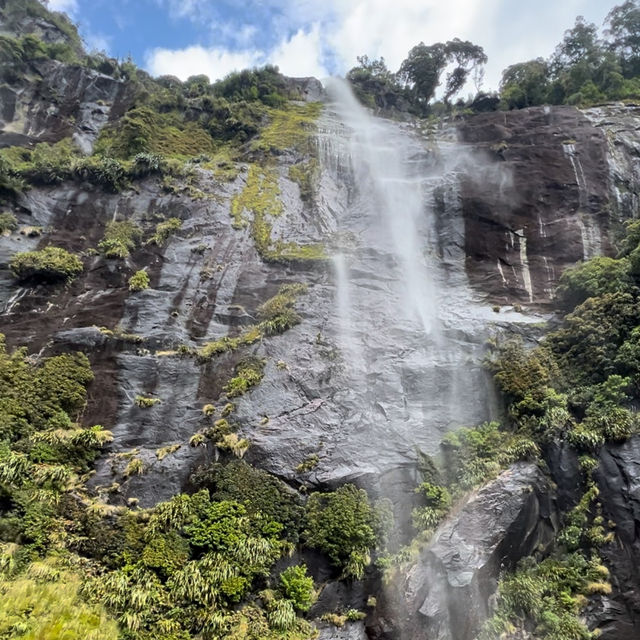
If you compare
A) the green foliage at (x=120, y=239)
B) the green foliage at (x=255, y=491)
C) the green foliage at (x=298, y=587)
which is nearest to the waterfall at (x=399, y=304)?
the green foliage at (x=255, y=491)

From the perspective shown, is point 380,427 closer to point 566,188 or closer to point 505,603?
point 505,603

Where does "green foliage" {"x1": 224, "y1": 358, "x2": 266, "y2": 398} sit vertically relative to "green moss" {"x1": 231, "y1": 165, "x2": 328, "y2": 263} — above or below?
below

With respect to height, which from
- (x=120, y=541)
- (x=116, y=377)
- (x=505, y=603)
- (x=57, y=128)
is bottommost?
(x=505, y=603)

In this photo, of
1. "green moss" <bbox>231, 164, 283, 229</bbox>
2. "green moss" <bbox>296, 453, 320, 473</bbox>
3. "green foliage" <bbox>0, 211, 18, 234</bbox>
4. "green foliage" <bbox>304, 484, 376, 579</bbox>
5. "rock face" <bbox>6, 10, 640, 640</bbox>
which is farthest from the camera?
"green moss" <bbox>231, 164, 283, 229</bbox>

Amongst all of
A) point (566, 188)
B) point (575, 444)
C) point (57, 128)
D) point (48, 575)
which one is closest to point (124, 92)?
point (57, 128)

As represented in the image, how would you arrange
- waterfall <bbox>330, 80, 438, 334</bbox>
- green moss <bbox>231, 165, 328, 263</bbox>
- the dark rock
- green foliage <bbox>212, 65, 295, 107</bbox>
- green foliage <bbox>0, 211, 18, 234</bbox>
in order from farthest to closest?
green foliage <bbox>212, 65, 295, 107</bbox> → green moss <bbox>231, 165, 328, 263</bbox> → waterfall <bbox>330, 80, 438, 334</bbox> → green foliage <bbox>0, 211, 18, 234</bbox> → the dark rock

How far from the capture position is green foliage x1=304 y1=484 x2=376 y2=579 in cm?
1138

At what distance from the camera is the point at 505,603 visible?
1108 cm

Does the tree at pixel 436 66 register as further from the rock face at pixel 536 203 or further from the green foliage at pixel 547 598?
the green foliage at pixel 547 598

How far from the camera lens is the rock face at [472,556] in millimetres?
10570

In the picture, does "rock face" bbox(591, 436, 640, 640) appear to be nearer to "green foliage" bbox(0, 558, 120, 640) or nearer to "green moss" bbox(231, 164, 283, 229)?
"green foliage" bbox(0, 558, 120, 640)

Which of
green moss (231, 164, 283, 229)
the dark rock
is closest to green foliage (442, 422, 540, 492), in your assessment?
the dark rock

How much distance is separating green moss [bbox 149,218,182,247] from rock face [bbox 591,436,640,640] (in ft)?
60.8

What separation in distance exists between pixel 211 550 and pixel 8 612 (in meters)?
4.09
